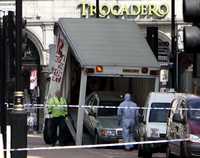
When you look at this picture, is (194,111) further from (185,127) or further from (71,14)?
(71,14)

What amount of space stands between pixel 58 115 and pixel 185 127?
9035 mm

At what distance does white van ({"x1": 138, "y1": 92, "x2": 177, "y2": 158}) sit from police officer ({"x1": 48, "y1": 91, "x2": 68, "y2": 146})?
3.37m

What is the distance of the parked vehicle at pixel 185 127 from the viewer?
16875mm

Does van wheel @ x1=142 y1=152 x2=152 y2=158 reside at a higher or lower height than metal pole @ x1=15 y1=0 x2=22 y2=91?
lower

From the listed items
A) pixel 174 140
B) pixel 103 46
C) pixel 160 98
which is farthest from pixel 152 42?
pixel 174 140

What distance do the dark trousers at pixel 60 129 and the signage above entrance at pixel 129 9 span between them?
852 inches

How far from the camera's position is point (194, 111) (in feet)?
58.7

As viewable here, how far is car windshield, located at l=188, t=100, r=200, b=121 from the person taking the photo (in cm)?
1764

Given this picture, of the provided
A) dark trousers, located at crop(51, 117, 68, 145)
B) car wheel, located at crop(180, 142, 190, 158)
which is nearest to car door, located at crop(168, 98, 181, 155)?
car wheel, located at crop(180, 142, 190, 158)

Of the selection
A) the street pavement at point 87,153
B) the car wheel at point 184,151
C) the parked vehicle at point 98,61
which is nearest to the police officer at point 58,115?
the parked vehicle at point 98,61

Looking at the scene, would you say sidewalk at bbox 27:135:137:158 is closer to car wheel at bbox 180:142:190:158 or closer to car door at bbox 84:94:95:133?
car door at bbox 84:94:95:133

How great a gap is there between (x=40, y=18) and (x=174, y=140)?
30.8 m

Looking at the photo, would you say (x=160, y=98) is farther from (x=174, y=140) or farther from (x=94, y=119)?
(x=174, y=140)

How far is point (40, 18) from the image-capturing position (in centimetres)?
4756
